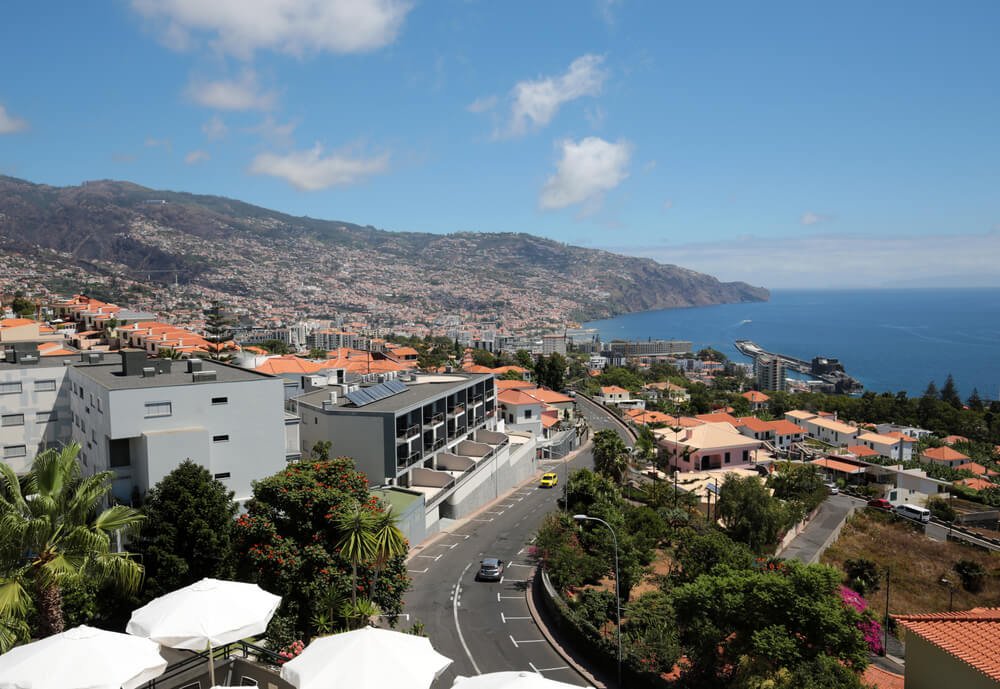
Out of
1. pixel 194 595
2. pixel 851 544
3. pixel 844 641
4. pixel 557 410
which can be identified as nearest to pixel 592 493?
pixel 844 641

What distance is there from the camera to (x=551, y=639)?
20.2 m

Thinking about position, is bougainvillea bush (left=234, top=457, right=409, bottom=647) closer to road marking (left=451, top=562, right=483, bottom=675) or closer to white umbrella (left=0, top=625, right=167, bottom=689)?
road marking (left=451, top=562, right=483, bottom=675)

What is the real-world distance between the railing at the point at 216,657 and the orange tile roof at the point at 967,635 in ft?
38.3

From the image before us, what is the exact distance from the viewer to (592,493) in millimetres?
29859

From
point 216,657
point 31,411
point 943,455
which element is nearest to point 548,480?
point 31,411

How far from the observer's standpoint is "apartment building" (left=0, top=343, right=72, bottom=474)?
27944 millimetres

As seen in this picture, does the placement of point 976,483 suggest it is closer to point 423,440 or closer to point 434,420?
point 434,420

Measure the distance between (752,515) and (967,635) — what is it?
22.2 meters

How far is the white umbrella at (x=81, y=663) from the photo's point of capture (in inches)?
375

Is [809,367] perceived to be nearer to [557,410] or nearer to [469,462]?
[557,410]

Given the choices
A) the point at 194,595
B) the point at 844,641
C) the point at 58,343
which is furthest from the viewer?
the point at 58,343

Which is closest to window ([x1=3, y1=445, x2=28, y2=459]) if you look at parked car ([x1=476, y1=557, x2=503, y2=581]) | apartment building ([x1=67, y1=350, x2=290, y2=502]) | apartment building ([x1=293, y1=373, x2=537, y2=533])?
apartment building ([x1=67, y1=350, x2=290, y2=502])

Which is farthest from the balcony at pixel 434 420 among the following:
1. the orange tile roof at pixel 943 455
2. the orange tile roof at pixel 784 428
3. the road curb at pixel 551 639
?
the orange tile roof at pixel 943 455

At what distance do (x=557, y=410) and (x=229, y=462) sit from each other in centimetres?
3954
